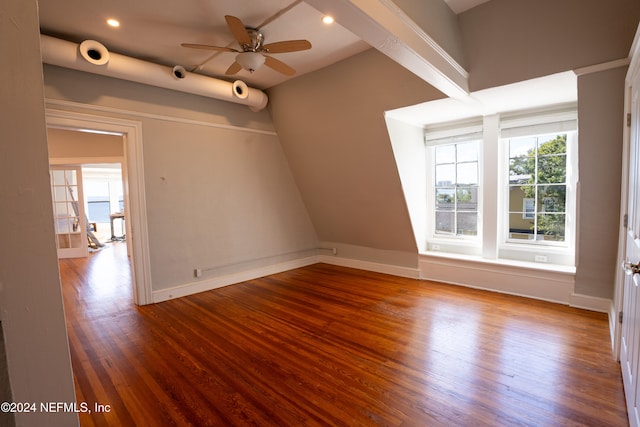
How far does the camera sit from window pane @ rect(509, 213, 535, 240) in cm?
381

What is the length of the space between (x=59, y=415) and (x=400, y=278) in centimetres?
422

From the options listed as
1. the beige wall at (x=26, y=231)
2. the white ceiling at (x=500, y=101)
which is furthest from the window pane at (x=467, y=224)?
the beige wall at (x=26, y=231)

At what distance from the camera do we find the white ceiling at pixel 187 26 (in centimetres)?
239

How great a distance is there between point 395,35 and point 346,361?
2.25 meters

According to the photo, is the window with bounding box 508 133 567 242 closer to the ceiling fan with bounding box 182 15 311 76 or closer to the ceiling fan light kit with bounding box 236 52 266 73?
the ceiling fan with bounding box 182 15 311 76

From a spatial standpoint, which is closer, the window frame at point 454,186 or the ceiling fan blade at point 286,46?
the ceiling fan blade at point 286,46

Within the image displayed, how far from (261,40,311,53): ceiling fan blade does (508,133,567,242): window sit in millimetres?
2932

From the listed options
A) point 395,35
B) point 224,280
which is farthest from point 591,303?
point 224,280

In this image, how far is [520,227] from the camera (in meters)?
3.89

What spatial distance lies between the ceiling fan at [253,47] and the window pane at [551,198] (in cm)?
325

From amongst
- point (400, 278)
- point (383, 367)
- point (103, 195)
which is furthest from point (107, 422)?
point (103, 195)

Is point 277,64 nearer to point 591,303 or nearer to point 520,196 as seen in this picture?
point 520,196

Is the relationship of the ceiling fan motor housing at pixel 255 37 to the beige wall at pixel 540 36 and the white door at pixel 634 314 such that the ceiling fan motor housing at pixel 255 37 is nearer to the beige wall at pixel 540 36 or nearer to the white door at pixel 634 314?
the beige wall at pixel 540 36

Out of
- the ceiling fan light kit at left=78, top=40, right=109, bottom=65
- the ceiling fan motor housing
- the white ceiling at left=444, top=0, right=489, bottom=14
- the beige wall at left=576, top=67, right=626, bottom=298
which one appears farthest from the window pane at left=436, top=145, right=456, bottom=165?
the ceiling fan light kit at left=78, top=40, right=109, bottom=65
